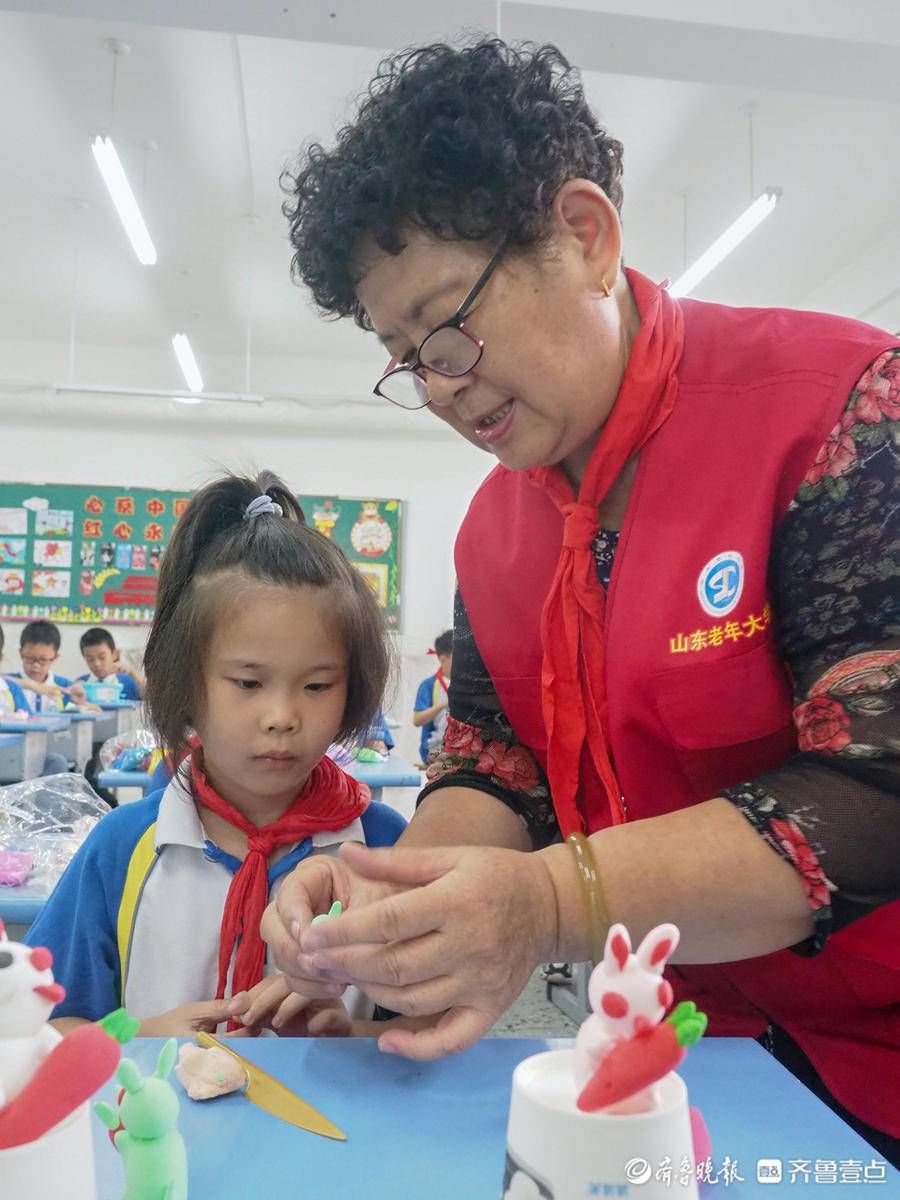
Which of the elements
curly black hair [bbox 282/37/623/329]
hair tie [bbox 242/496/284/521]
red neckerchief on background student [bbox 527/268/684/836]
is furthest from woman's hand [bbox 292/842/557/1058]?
hair tie [bbox 242/496/284/521]

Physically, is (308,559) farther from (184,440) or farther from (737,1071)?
(184,440)

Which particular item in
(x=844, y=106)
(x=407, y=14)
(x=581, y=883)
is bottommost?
(x=581, y=883)

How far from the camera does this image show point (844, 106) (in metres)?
4.41

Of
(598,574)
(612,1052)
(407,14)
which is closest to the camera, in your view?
(612,1052)

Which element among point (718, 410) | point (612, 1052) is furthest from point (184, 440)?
Result: point (612, 1052)

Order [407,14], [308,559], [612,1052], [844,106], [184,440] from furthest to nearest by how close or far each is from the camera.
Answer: [184,440], [844,106], [407,14], [308,559], [612,1052]

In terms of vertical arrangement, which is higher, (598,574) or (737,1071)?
(598,574)

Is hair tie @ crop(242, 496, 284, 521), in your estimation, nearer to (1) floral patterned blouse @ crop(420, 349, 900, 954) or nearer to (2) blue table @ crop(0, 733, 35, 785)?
(1) floral patterned blouse @ crop(420, 349, 900, 954)

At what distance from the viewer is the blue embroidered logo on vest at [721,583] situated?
83 cm

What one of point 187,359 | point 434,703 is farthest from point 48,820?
point 187,359

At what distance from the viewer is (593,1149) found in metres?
0.41

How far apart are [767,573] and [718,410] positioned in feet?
0.60

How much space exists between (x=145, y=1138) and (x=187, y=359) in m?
6.29

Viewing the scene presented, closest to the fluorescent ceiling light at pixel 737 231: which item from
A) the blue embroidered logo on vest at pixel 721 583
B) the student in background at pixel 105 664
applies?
the blue embroidered logo on vest at pixel 721 583
